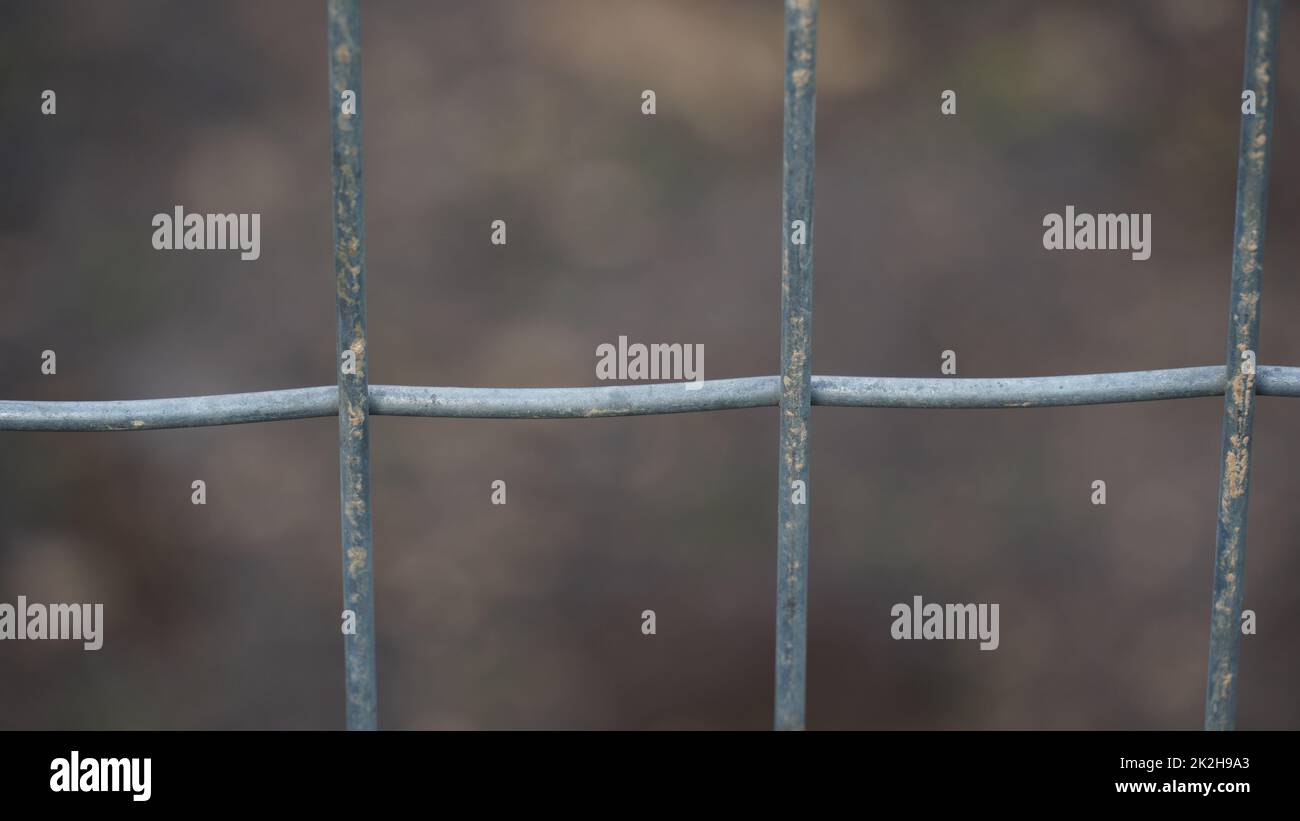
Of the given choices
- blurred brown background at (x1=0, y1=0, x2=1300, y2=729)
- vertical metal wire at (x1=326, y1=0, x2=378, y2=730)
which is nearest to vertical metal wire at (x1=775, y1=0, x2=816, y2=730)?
vertical metal wire at (x1=326, y1=0, x2=378, y2=730)

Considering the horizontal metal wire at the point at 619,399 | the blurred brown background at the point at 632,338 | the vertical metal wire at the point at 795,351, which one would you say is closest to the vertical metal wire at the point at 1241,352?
the horizontal metal wire at the point at 619,399

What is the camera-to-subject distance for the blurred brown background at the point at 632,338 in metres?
4.55

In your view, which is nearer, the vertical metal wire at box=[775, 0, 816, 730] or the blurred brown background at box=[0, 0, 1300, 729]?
the vertical metal wire at box=[775, 0, 816, 730]

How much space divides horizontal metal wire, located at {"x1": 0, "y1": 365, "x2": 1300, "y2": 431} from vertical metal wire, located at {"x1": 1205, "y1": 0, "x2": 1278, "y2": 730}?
0.02 meters

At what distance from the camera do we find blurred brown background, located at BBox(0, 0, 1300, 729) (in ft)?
14.9

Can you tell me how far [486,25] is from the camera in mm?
4785

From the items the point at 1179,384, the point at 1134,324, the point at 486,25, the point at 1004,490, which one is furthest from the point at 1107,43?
the point at 1179,384

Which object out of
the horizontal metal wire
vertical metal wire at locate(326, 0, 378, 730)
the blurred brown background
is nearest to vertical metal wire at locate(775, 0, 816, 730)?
the horizontal metal wire

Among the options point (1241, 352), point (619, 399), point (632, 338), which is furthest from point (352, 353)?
point (632, 338)

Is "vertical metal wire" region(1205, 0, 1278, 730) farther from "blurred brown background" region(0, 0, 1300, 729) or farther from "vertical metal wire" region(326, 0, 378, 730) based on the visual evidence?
"blurred brown background" region(0, 0, 1300, 729)

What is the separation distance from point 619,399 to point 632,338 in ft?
13.7

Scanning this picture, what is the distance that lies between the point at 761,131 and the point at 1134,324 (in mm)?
1378

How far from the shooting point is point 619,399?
836 mm
